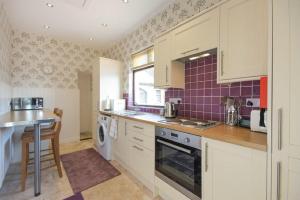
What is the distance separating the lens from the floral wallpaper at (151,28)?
213cm

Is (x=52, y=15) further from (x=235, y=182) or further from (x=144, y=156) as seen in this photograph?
(x=235, y=182)

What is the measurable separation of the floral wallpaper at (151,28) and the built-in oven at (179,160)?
5.31 feet

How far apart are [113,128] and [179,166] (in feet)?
5.01

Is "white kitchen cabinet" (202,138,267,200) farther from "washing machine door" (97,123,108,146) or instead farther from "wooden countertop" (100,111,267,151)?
"washing machine door" (97,123,108,146)

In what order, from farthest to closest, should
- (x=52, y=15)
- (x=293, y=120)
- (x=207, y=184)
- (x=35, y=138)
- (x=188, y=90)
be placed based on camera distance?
1. (x=52, y=15)
2. (x=188, y=90)
3. (x=35, y=138)
4. (x=207, y=184)
5. (x=293, y=120)

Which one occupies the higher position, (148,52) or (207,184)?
(148,52)

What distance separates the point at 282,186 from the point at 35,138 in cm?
230

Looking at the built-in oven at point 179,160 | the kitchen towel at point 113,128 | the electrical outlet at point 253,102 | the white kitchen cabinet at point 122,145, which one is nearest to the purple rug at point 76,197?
the white kitchen cabinet at point 122,145

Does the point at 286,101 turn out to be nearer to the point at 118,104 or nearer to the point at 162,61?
Result: the point at 162,61

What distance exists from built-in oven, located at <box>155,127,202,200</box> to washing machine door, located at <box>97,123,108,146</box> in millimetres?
1526

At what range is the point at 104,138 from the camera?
302cm

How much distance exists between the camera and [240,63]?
137 cm

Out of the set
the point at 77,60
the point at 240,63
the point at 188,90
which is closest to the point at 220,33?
the point at 240,63

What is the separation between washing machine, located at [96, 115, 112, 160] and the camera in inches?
116
